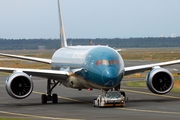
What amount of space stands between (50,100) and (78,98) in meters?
4.30

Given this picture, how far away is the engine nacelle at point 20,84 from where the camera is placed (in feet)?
133

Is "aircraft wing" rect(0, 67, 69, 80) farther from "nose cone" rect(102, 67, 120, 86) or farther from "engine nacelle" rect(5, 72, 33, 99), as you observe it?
"nose cone" rect(102, 67, 120, 86)

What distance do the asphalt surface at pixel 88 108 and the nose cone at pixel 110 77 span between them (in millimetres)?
1546

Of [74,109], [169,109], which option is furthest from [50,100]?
[169,109]

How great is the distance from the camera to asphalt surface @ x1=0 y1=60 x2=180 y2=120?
3375cm

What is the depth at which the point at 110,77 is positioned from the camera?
126 feet

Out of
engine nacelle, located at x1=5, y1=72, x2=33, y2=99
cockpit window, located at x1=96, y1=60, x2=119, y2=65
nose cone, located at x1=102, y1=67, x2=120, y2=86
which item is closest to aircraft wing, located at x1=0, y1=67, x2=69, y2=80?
engine nacelle, located at x1=5, y1=72, x2=33, y2=99

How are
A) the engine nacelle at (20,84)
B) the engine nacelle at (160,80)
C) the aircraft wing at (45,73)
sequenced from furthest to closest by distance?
the engine nacelle at (160,80) → the aircraft wing at (45,73) → the engine nacelle at (20,84)

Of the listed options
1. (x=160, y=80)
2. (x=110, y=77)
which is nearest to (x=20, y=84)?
(x=110, y=77)

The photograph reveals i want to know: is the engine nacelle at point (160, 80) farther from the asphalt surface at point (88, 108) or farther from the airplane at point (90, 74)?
the asphalt surface at point (88, 108)

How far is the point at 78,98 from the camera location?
1905 inches

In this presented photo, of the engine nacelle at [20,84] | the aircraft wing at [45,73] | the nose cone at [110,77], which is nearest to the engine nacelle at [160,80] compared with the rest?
the nose cone at [110,77]

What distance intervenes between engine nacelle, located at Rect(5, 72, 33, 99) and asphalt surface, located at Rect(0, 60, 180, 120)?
1014 mm

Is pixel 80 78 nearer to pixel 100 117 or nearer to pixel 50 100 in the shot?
pixel 50 100
